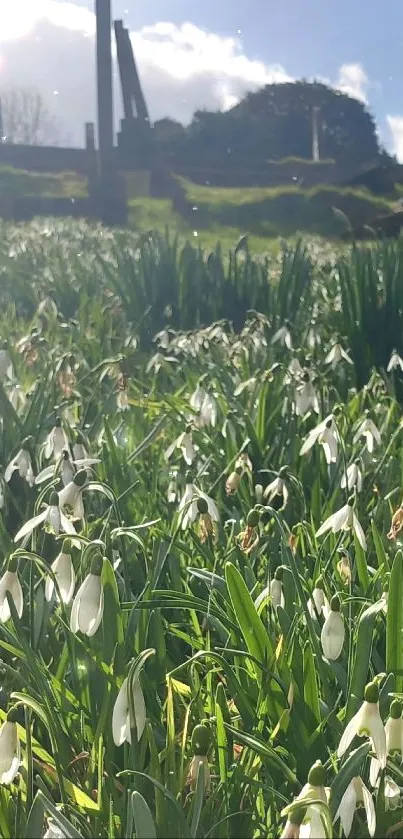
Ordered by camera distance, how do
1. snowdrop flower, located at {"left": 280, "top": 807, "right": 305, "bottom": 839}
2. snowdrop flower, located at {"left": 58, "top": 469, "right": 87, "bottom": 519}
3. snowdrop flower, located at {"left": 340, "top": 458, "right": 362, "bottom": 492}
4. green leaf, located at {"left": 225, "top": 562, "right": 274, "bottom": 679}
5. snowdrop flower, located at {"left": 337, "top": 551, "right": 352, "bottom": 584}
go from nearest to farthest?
snowdrop flower, located at {"left": 280, "top": 807, "right": 305, "bottom": 839}
green leaf, located at {"left": 225, "top": 562, "right": 274, "bottom": 679}
snowdrop flower, located at {"left": 58, "top": 469, "right": 87, "bottom": 519}
snowdrop flower, located at {"left": 337, "top": 551, "right": 352, "bottom": 584}
snowdrop flower, located at {"left": 340, "top": 458, "right": 362, "bottom": 492}

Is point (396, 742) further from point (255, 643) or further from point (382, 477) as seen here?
point (382, 477)

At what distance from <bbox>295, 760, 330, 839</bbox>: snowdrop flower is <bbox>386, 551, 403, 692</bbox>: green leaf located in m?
0.41

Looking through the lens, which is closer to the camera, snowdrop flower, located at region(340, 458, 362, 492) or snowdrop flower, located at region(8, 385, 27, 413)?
snowdrop flower, located at region(340, 458, 362, 492)

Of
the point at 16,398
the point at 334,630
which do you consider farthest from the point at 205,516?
the point at 16,398

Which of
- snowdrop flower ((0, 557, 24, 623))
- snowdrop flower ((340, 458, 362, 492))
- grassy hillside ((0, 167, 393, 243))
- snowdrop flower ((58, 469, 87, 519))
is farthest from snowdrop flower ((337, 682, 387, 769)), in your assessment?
grassy hillside ((0, 167, 393, 243))

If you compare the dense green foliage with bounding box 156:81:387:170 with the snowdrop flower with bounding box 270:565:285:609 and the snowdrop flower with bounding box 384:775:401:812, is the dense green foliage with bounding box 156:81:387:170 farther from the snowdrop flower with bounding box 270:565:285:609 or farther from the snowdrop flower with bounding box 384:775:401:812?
the snowdrop flower with bounding box 384:775:401:812

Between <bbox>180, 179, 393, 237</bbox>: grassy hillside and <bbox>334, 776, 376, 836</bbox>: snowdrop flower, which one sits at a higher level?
<bbox>180, 179, 393, 237</bbox>: grassy hillside

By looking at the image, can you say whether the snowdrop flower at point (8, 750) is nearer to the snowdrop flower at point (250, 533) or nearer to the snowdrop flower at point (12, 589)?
the snowdrop flower at point (12, 589)

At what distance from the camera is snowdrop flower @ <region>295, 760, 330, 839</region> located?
70 centimetres

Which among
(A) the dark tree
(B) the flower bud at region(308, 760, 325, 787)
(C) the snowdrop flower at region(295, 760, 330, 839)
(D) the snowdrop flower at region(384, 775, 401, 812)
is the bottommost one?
(D) the snowdrop flower at region(384, 775, 401, 812)

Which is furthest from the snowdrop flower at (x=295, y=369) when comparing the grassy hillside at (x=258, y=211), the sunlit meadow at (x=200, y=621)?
the grassy hillside at (x=258, y=211)

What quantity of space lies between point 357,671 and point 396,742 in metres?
0.21

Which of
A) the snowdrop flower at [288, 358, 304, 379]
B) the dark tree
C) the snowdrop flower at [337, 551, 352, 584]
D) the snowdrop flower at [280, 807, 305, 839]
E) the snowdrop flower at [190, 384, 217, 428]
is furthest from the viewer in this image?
the dark tree

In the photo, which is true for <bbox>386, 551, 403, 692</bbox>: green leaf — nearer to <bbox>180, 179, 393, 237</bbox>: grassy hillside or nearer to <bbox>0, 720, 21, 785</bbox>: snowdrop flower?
<bbox>0, 720, 21, 785</bbox>: snowdrop flower
